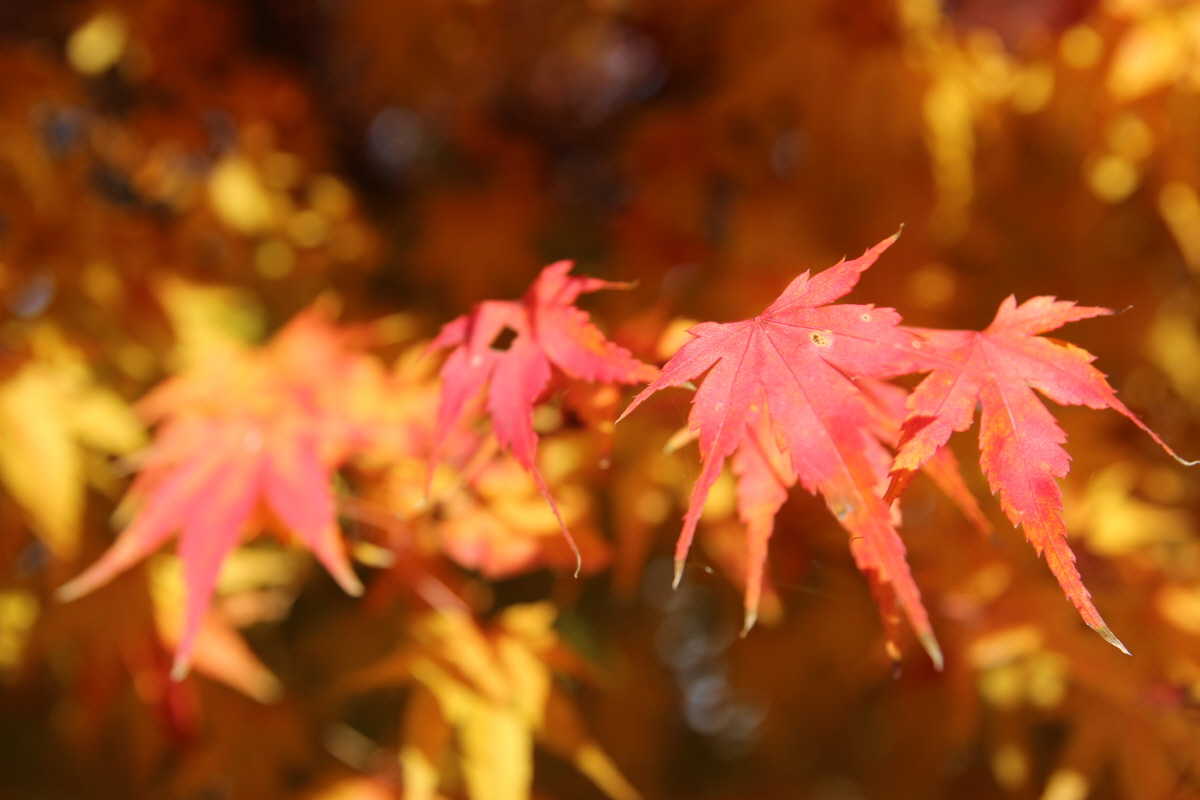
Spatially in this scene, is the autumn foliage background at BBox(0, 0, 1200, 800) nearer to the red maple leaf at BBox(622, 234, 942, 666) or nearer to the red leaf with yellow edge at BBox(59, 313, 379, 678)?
the red leaf with yellow edge at BBox(59, 313, 379, 678)

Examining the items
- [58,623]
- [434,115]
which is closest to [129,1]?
[434,115]

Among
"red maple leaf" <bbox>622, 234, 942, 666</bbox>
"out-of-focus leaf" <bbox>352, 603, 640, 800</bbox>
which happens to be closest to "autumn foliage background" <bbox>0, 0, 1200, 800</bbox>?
"out-of-focus leaf" <bbox>352, 603, 640, 800</bbox>

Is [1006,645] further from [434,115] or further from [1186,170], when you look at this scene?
[434,115]

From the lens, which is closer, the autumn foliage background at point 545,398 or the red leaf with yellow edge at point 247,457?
the red leaf with yellow edge at point 247,457

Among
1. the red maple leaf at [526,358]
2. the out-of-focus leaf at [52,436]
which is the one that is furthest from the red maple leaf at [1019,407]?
the out-of-focus leaf at [52,436]

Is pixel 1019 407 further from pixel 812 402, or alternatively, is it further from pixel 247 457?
pixel 247 457

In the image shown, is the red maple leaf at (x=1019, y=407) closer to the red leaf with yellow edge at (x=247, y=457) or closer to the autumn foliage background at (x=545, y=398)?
the autumn foliage background at (x=545, y=398)

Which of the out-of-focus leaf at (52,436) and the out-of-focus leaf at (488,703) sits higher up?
the out-of-focus leaf at (52,436)
